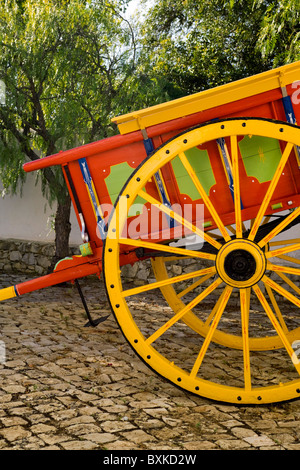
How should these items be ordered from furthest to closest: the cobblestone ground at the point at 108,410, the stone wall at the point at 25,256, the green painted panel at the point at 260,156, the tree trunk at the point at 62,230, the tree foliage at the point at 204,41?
1. the tree foliage at the point at 204,41
2. the stone wall at the point at 25,256
3. the tree trunk at the point at 62,230
4. the green painted panel at the point at 260,156
5. the cobblestone ground at the point at 108,410

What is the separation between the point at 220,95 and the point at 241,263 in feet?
3.42

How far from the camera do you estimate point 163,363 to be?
3.40 metres

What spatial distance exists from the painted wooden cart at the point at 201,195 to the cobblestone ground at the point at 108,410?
195 mm

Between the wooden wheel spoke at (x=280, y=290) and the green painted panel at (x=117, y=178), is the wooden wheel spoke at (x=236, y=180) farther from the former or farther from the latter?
the green painted panel at (x=117, y=178)

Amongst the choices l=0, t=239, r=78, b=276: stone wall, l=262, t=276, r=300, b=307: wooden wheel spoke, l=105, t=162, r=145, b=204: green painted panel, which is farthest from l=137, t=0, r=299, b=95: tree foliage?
l=262, t=276, r=300, b=307: wooden wheel spoke

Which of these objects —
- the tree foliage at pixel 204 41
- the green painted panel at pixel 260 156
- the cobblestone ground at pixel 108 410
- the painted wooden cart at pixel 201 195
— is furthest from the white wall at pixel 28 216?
the green painted panel at pixel 260 156

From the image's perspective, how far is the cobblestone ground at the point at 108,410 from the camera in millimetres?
3045

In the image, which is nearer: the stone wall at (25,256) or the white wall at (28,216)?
the stone wall at (25,256)

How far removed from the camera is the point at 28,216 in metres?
9.35

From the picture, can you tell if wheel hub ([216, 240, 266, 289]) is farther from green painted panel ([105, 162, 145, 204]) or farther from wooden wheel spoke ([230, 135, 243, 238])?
green painted panel ([105, 162, 145, 204])

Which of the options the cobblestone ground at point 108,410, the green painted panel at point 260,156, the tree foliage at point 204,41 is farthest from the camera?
the tree foliage at point 204,41

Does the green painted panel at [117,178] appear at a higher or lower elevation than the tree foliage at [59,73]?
lower

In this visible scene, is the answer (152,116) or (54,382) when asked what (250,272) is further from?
(54,382)

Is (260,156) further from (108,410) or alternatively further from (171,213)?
(108,410)
